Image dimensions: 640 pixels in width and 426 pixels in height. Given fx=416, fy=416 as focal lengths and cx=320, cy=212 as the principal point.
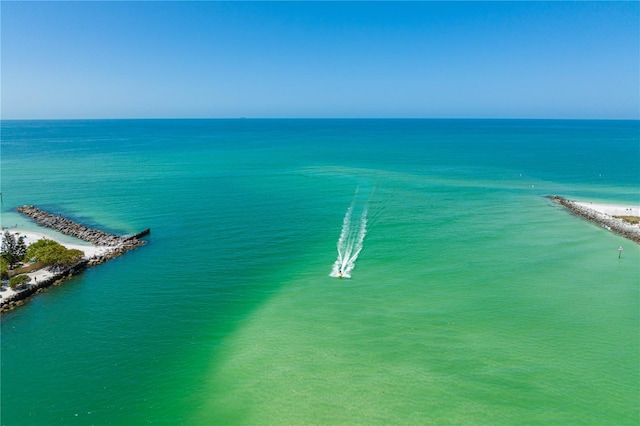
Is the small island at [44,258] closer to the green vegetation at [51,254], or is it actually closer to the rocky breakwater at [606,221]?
the green vegetation at [51,254]

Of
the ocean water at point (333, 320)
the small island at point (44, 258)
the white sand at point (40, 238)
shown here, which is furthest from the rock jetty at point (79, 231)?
the ocean water at point (333, 320)

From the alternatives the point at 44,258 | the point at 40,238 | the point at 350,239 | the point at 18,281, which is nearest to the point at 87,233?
the point at 40,238

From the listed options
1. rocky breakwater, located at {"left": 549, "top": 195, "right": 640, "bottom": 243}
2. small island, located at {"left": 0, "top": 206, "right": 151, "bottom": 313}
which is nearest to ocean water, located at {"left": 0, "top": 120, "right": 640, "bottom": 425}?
small island, located at {"left": 0, "top": 206, "right": 151, "bottom": 313}

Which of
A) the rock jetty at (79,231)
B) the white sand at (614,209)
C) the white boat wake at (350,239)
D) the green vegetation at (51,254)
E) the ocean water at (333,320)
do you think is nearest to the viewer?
the ocean water at (333,320)

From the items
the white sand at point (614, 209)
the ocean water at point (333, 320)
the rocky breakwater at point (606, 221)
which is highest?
the white sand at point (614, 209)

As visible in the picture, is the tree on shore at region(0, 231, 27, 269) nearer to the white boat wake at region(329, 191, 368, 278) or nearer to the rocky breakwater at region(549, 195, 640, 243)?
the white boat wake at region(329, 191, 368, 278)

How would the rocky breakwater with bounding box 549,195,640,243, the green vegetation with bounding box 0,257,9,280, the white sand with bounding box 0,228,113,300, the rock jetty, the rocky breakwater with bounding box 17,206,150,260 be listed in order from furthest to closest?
1. the rocky breakwater with bounding box 549,195,640,243
2. the rock jetty
3. the rocky breakwater with bounding box 17,206,150,260
4. the green vegetation with bounding box 0,257,9,280
5. the white sand with bounding box 0,228,113,300
